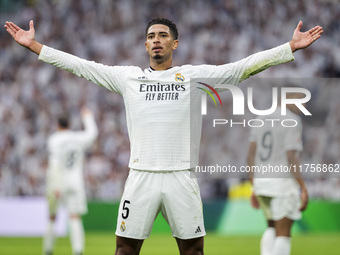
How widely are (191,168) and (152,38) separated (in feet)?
3.52

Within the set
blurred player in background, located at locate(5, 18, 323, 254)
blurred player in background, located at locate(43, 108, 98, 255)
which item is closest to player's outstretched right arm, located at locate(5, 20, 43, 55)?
blurred player in background, located at locate(5, 18, 323, 254)

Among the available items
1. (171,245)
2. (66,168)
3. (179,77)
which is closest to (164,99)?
(179,77)

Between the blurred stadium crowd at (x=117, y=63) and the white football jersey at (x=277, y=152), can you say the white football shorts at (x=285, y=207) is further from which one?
the blurred stadium crowd at (x=117, y=63)

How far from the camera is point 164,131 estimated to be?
16.9ft

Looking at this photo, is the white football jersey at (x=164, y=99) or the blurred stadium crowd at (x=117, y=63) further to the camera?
the blurred stadium crowd at (x=117, y=63)

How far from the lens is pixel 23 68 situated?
20.2m

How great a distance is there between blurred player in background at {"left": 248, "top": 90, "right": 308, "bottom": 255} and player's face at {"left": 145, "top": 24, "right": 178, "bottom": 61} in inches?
104

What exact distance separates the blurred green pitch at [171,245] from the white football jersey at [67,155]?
4.58 ft

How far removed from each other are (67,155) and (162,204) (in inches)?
252

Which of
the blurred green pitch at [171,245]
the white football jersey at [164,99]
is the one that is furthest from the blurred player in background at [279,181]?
the blurred green pitch at [171,245]

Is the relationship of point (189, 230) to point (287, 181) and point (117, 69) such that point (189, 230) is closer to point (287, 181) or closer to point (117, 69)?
point (117, 69)

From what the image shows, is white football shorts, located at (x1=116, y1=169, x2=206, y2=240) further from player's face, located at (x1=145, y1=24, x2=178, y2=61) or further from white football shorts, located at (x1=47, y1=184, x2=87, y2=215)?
white football shorts, located at (x1=47, y1=184, x2=87, y2=215)

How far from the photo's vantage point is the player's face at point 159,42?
530 cm

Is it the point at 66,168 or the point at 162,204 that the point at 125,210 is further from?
the point at 66,168
